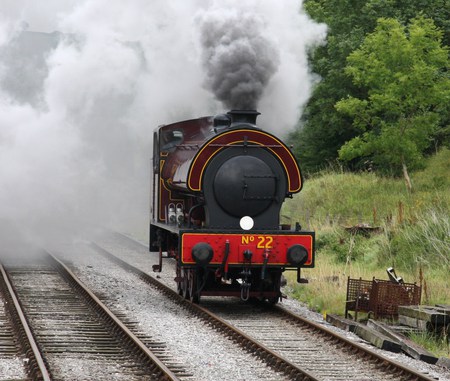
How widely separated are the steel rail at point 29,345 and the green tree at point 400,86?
1404 centimetres

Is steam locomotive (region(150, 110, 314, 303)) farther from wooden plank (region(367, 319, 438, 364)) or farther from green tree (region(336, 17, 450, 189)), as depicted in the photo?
green tree (region(336, 17, 450, 189))

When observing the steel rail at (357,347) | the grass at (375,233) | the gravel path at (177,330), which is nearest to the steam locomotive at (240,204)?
the steel rail at (357,347)

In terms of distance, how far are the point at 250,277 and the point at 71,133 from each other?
35.1 ft

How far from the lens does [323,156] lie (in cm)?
3638

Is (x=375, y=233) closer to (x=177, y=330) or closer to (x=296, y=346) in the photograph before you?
(x=177, y=330)

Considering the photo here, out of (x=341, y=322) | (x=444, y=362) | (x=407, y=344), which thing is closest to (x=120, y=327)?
(x=341, y=322)

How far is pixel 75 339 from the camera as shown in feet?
33.8

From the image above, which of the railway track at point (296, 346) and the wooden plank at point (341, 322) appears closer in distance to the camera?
the railway track at point (296, 346)

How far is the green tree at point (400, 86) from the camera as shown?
2459 cm

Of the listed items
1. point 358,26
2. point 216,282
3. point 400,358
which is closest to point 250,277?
point 216,282

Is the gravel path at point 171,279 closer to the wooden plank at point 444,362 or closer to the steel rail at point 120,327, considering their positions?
the wooden plank at point 444,362

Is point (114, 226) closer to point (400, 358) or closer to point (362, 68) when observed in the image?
point (362, 68)

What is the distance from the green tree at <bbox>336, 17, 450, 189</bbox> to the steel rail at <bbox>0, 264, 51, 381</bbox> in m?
14.0

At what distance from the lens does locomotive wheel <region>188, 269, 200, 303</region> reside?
12.9 m
